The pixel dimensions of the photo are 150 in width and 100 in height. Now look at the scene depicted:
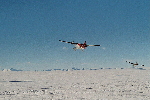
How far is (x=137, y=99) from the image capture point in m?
15.4

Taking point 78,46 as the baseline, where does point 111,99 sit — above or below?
below

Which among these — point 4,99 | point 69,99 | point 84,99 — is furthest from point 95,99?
point 4,99

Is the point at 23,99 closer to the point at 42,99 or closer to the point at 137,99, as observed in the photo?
the point at 42,99

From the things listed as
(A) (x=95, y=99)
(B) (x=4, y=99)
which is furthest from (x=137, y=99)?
(B) (x=4, y=99)

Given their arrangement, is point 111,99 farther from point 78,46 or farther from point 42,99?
point 78,46

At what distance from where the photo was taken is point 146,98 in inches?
621

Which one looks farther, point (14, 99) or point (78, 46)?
point (78, 46)

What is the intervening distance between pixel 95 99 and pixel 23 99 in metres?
6.69

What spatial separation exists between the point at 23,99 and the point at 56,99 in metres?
3.07

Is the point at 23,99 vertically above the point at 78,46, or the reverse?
the point at 78,46

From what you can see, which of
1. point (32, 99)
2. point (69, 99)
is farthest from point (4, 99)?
point (69, 99)

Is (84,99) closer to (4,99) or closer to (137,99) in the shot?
(137,99)

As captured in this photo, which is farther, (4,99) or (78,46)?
(78,46)

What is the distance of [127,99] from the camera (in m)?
15.6
